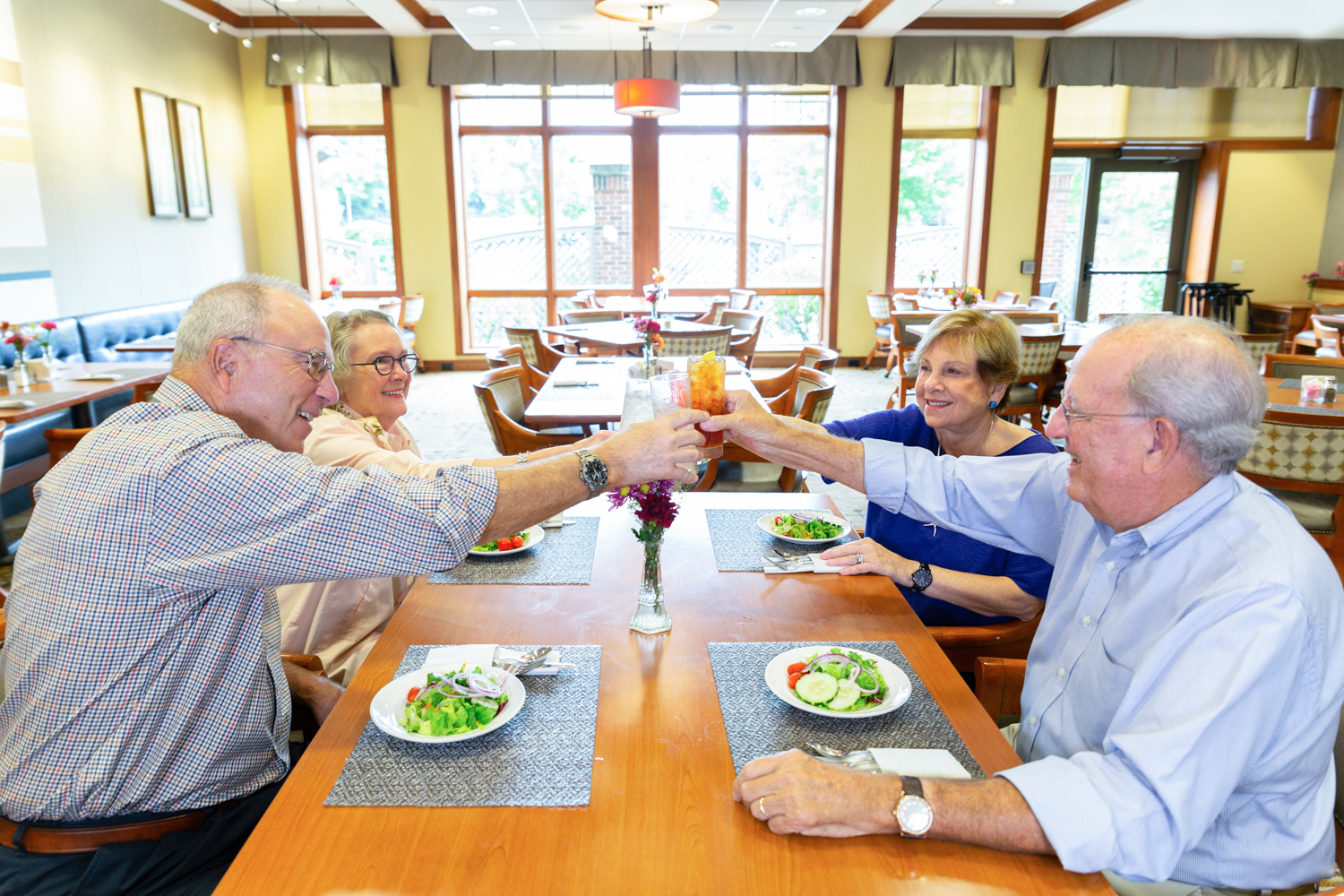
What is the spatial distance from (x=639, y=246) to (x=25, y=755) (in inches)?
341

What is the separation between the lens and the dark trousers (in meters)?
1.24

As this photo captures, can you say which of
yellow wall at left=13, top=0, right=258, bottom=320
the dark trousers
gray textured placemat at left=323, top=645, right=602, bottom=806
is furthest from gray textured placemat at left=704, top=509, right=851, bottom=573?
yellow wall at left=13, top=0, right=258, bottom=320

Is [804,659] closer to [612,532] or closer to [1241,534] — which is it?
[1241,534]

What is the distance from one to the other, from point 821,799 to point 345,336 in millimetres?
1766

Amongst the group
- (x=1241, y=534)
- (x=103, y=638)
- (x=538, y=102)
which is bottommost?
(x=103, y=638)

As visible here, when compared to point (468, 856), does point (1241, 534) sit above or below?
above

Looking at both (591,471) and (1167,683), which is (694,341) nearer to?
(591,471)

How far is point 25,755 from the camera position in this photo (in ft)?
4.10

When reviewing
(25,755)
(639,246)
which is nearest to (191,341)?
(25,755)

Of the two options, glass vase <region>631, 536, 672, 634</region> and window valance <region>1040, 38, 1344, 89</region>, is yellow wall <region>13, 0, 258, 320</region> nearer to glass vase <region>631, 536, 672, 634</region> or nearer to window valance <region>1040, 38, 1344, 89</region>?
glass vase <region>631, 536, 672, 634</region>

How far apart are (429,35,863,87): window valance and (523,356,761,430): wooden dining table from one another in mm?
4620

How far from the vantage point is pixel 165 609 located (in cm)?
125

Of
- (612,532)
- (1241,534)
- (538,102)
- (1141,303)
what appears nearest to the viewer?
(1241,534)

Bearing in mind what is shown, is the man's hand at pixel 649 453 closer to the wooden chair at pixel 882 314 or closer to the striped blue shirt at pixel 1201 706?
the striped blue shirt at pixel 1201 706
